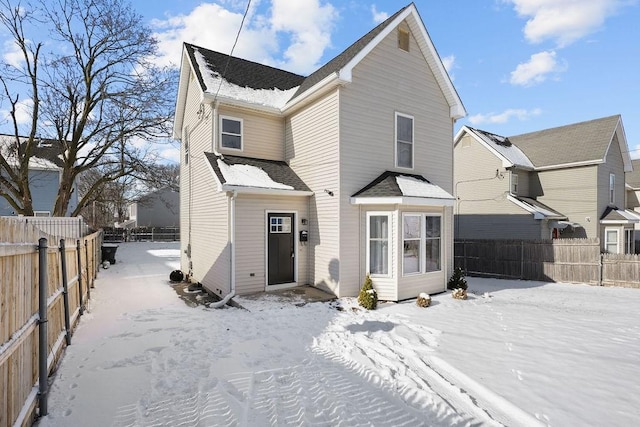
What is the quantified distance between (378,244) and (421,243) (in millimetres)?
1325

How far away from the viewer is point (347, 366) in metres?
4.82

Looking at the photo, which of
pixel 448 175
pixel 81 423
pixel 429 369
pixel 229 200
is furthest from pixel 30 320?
pixel 448 175

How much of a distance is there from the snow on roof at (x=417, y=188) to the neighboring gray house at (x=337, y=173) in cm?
6

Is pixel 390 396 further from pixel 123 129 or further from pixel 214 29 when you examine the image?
pixel 123 129

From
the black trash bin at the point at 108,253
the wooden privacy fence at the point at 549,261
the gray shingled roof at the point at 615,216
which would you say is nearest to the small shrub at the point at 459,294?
the wooden privacy fence at the point at 549,261

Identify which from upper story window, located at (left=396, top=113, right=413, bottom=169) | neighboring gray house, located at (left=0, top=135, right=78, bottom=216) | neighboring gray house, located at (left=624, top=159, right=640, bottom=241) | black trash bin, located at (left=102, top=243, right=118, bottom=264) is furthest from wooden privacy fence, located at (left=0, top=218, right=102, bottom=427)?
neighboring gray house, located at (left=624, top=159, right=640, bottom=241)

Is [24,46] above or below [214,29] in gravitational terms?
above

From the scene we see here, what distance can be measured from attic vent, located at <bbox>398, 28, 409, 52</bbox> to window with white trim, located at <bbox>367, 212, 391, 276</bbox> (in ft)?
18.1

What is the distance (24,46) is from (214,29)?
13845 millimetres

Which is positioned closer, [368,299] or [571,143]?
[368,299]

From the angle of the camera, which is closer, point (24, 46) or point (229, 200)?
point (229, 200)

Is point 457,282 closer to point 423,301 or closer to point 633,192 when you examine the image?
point 423,301

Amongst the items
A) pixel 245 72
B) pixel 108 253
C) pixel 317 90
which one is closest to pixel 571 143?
pixel 317 90

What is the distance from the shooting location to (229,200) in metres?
8.75
